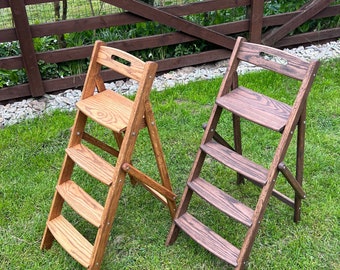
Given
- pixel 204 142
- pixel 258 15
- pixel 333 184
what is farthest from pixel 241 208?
pixel 258 15

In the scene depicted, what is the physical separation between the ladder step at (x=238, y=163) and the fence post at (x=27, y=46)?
2.75m

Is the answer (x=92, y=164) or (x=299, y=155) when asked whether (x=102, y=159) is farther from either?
(x=299, y=155)

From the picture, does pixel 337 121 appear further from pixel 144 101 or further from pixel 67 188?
pixel 67 188

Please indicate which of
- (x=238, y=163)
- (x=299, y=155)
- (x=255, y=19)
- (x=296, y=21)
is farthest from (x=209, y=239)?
(x=296, y=21)

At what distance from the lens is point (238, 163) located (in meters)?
2.66

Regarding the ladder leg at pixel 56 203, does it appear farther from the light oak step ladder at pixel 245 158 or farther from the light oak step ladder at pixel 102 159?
the light oak step ladder at pixel 245 158

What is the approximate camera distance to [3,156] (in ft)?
13.1

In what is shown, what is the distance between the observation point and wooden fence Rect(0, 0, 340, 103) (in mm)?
4645

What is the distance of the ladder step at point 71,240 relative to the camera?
266 centimetres

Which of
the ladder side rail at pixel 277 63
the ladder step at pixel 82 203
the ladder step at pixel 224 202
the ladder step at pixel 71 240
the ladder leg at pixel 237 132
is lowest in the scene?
the ladder step at pixel 71 240

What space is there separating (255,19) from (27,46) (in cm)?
296

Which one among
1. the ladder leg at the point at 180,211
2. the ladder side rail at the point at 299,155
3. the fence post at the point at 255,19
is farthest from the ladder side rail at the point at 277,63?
the fence post at the point at 255,19

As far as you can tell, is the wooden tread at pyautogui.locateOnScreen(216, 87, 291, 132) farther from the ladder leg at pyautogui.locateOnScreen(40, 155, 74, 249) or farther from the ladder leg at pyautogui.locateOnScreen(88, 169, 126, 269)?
the ladder leg at pyautogui.locateOnScreen(40, 155, 74, 249)

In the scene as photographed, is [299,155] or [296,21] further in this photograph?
[296,21]
